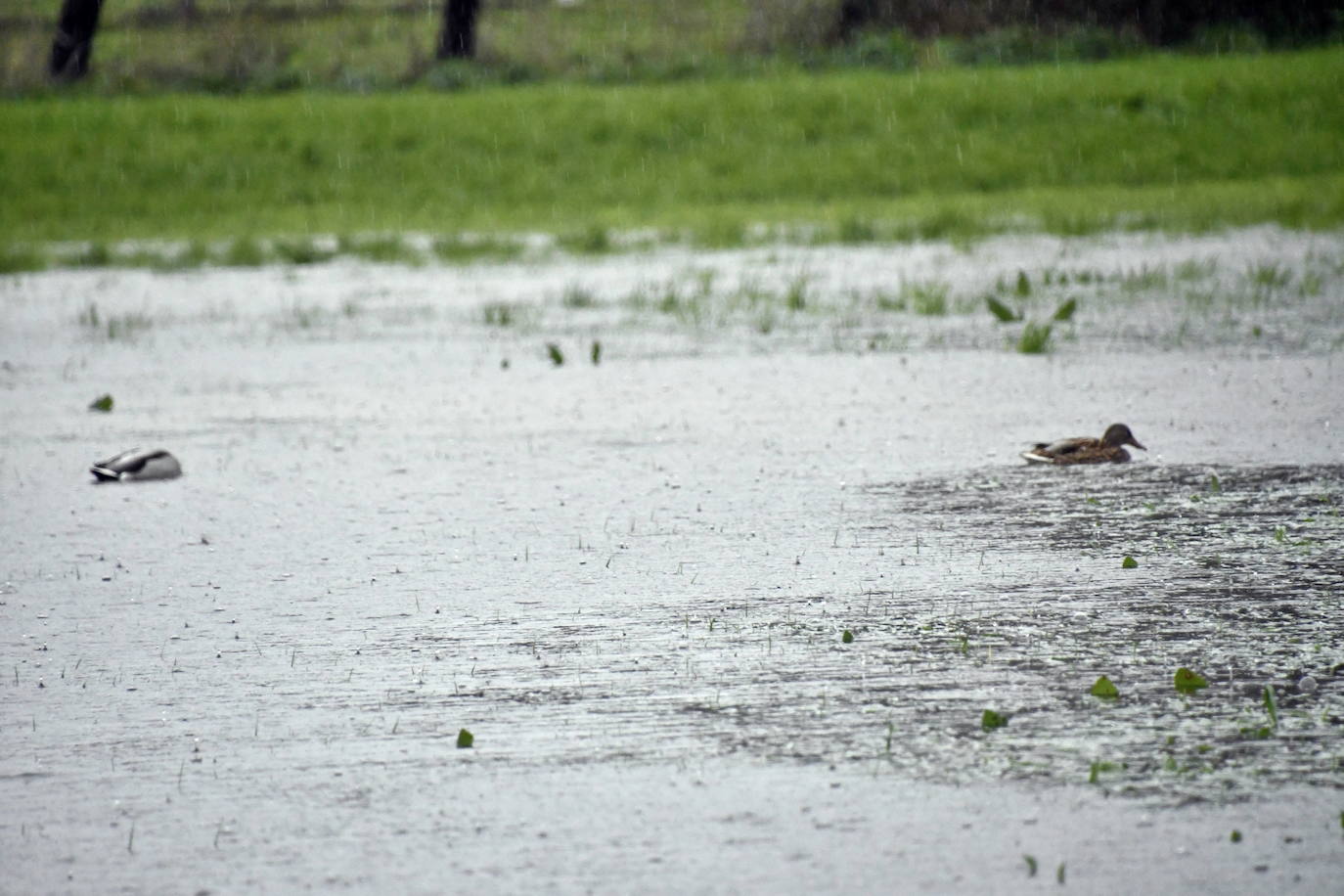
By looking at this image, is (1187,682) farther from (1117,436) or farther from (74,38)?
(74,38)

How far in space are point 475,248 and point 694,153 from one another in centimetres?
634

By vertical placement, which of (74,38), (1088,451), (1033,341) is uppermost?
(1088,451)

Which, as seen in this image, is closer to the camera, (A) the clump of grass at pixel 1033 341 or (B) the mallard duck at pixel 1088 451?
(B) the mallard duck at pixel 1088 451

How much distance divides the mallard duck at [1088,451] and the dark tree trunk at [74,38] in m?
28.1

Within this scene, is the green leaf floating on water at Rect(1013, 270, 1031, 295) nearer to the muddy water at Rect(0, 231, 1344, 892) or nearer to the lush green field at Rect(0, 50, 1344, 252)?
the muddy water at Rect(0, 231, 1344, 892)

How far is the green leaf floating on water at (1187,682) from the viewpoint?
15.7 ft

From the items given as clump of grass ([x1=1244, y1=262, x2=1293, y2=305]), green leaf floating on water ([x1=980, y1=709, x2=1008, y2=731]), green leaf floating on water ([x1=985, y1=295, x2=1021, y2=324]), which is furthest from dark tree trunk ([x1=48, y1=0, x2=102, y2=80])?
green leaf floating on water ([x1=980, y1=709, x2=1008, y2=731])

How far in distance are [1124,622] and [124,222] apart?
2091cm

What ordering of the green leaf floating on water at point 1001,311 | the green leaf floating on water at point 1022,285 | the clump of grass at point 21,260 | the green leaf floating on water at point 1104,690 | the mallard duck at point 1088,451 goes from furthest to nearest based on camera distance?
A: the clump of grass at point 21,260, the green leaf floating on water at point 1022,285, the green leaf floating on water at point 1001,311, the mallard duck at point 1088,451, the green leaf floating on water at point 1104,690

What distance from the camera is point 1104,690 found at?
4.74m

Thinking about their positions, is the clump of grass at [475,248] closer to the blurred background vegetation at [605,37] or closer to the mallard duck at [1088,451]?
the blurred background vegetation at [605,37]

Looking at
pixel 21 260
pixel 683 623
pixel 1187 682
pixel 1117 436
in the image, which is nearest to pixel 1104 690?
pixel 1187 682

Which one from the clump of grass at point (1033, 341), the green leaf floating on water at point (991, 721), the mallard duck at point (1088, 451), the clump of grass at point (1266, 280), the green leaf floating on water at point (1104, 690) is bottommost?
the clump of grass at point (1266, 280)

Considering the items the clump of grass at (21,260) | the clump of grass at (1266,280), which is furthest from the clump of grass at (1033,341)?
the clump of grass at (21,260)
